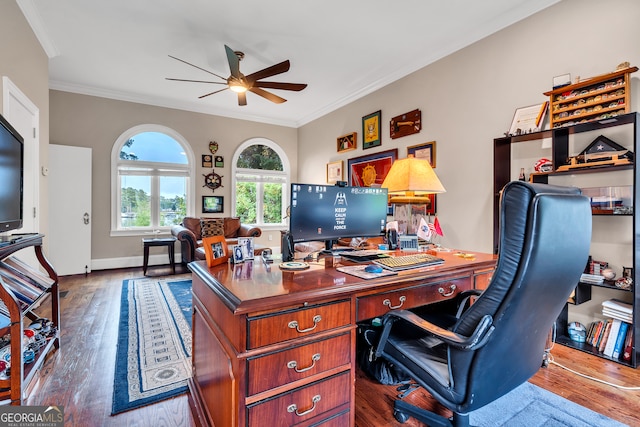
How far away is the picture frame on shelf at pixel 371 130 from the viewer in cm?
442

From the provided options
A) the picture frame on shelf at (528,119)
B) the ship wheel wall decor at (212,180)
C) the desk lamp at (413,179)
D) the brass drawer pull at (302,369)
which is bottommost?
the brass drawer pull at (302,369)

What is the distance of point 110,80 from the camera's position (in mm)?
4484

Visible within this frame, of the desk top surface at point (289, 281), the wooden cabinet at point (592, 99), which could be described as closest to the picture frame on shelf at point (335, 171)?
the wooden cabinet at point (592, 99)

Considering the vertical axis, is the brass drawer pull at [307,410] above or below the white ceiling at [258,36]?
below

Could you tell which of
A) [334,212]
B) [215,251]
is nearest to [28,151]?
[215,251]

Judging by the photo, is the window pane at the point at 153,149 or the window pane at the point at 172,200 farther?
the window pane at the point at 172,200

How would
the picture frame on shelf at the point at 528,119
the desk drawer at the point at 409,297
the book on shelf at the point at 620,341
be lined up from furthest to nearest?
the picture frame on shelf at the point at 528,119 → the book on shelf at the point at 620,341 → the desk drawer at the point at 409,297

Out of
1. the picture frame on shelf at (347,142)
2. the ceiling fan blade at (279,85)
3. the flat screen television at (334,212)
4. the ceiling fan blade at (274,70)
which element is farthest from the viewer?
the picture frame on shelf at (347,142)

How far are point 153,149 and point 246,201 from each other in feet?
6.40

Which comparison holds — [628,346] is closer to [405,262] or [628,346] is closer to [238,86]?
[405,262]

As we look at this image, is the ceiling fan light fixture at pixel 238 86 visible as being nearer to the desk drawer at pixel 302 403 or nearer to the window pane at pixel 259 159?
the window pane at pixel 259 159

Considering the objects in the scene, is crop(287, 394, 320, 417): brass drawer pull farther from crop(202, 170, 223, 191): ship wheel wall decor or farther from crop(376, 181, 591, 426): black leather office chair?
crop(202, 170, 223, 191): ship wheel wall decor

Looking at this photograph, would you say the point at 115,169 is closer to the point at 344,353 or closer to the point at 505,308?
the point at 344,353

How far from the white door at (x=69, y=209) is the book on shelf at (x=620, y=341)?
6256mm
